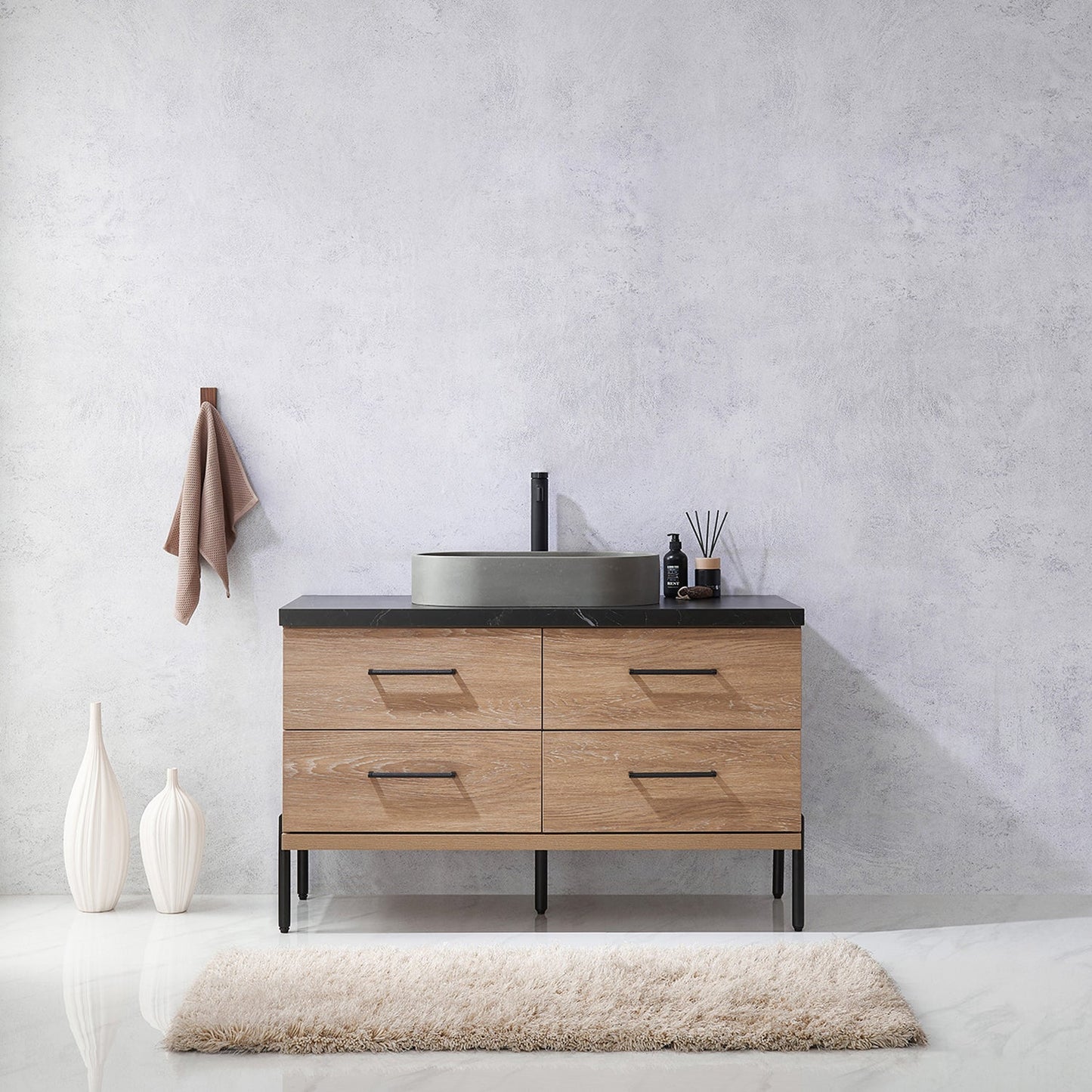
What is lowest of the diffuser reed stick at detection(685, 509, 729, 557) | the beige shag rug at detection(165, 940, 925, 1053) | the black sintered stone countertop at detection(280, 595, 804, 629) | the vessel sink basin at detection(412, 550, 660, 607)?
the beige shag rug at detection(165, 940, 925, 1053)

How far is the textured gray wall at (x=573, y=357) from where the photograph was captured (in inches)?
120

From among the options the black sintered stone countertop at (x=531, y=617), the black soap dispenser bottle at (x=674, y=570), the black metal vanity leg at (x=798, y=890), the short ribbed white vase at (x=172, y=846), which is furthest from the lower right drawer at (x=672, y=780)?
the short ribbed white vase at (x=172, y=846)

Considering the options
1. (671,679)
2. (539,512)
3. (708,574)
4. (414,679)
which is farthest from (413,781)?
(708,574)

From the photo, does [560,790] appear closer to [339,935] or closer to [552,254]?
[339,935]

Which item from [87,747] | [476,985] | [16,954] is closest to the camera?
[476,985]

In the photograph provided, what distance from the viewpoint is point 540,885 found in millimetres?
2916

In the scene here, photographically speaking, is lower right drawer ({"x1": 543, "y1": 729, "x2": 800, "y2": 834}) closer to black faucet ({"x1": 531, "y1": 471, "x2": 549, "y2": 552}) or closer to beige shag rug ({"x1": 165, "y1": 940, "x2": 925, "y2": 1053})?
beige shag rug ({"x1": 165, "y1": 940, "x2": 925, "y2": 1053})

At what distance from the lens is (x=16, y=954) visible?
8.53 ft

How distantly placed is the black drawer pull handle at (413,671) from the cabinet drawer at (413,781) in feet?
0.45

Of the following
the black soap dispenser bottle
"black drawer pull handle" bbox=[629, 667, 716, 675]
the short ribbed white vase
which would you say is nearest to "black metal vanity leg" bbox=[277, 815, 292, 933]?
the short ribbed white vase

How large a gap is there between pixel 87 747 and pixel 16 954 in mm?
511

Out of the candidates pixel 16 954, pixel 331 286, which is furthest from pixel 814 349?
pixel 16 954

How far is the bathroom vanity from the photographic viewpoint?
2.68 meters

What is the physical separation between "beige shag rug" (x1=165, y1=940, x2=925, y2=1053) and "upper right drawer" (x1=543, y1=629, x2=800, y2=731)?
0.50 metres
